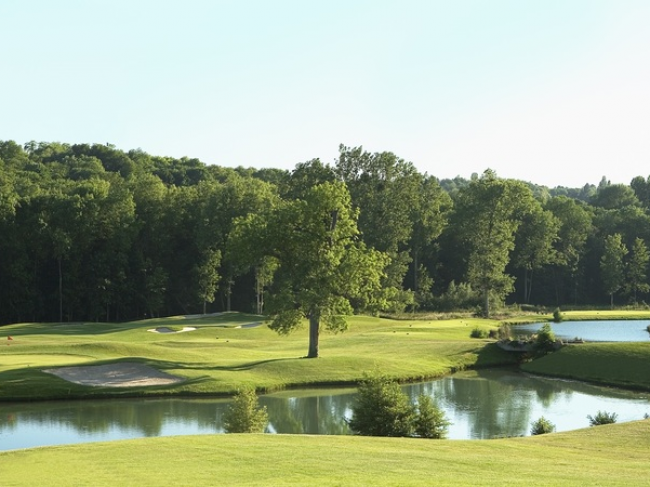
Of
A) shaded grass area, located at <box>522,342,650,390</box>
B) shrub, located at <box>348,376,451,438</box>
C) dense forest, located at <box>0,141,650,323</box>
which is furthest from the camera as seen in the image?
dense forest, located at <box>0,141,650,323</box>

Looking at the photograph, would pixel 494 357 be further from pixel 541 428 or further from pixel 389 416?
pixel 389 416

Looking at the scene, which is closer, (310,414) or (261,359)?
(310,414)

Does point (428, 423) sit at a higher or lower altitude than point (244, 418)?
lower

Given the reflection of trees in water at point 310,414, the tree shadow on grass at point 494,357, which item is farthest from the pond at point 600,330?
the reflection of trees in water at point 310,414

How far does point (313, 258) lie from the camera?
1956 inches

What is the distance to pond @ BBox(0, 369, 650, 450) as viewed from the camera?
103 feet

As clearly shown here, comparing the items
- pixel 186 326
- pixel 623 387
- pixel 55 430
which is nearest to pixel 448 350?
pixel 623 387

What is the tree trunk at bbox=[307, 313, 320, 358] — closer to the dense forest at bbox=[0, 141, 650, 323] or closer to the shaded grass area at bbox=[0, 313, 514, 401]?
the shaded grass area at bbox=[0, 313, 514, 401]

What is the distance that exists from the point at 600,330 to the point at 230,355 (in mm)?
40320

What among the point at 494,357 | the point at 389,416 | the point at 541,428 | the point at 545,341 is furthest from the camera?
the point at 494,357

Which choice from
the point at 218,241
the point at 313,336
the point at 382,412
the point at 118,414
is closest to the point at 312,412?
the point at 118,414

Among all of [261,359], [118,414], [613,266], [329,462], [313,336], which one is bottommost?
[118,414]

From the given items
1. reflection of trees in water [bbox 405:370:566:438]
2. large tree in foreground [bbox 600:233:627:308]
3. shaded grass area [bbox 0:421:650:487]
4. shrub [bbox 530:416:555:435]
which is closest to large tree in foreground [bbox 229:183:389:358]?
reflection of trees in water [bbox 405:370:566:438]

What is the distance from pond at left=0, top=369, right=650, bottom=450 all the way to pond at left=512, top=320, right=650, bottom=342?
2249 centimetres
